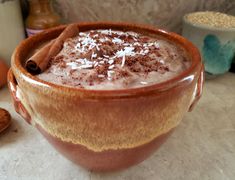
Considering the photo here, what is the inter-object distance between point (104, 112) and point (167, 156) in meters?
0.22

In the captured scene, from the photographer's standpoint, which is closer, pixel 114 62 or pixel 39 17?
pixel 114 62

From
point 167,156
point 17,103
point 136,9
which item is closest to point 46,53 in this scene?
point 17,103

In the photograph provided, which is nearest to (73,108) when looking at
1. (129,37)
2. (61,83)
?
(61,83)

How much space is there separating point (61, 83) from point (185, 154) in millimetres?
271

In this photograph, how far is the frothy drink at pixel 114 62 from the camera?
1.32 feet

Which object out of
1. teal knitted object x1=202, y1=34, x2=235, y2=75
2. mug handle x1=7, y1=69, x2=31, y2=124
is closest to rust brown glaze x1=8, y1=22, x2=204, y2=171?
mug handle x1=7, y1=69, x2=31, y2=124

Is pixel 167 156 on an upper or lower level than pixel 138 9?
lower

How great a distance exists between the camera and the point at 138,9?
0.79 meters

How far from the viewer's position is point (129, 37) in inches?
20.8

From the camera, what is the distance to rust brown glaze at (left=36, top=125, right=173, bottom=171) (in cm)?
42

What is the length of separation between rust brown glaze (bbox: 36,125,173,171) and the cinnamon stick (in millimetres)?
85

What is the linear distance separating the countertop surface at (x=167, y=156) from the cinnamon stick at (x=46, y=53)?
0.17m

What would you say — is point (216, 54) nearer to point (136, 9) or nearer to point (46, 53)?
point (136, 9)

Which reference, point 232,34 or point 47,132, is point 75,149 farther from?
point 232,34
